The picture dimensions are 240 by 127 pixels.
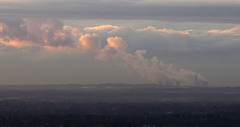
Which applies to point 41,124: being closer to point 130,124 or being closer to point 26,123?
point 26,123

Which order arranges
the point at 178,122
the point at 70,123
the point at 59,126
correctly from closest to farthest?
the point at 59,126 → the point at 70,123 → the point at 178,122

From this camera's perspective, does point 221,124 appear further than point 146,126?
Yes

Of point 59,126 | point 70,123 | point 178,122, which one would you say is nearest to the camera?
point 59,126

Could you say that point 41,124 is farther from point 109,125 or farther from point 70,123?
point 109,125

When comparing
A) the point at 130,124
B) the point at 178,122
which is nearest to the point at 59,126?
the point at 130,124

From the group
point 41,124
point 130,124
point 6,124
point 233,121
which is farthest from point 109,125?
point 233,121

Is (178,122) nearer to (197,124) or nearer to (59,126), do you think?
(197,124)

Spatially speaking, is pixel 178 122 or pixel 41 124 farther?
pixel 178 122
